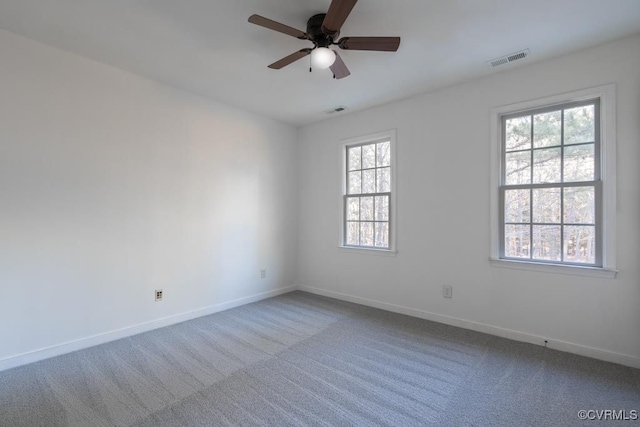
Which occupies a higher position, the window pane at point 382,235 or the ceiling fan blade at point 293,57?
the ceiling fan blade at point 293,57

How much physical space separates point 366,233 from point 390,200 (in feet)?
2.03

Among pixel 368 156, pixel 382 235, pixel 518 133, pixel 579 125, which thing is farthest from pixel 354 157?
pixel 579 125

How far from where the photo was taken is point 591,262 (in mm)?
2674

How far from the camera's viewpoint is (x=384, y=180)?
407cm

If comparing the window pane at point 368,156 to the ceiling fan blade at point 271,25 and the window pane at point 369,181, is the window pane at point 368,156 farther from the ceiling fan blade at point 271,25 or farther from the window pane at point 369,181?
the ceiling fan blade at point 271,25

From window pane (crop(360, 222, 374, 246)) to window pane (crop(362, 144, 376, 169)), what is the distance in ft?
2.69

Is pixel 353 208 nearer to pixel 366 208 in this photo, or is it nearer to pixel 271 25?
pixel 366 208

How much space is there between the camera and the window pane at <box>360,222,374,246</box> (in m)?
4.20

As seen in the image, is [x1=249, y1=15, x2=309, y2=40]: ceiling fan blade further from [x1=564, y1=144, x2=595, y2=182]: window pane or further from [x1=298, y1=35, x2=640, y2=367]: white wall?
[x1=564, y1=144, x2=595, y2=182]: window pane

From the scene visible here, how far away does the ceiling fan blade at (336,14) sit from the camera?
1.72 m

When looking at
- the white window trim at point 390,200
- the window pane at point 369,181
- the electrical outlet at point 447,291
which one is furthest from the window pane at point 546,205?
the window pane at point 369,181

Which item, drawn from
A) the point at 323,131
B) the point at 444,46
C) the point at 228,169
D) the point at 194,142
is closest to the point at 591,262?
the point at 444,46

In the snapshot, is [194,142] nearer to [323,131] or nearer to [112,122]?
[112,122]

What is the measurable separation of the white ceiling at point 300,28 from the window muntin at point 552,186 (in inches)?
23.9
